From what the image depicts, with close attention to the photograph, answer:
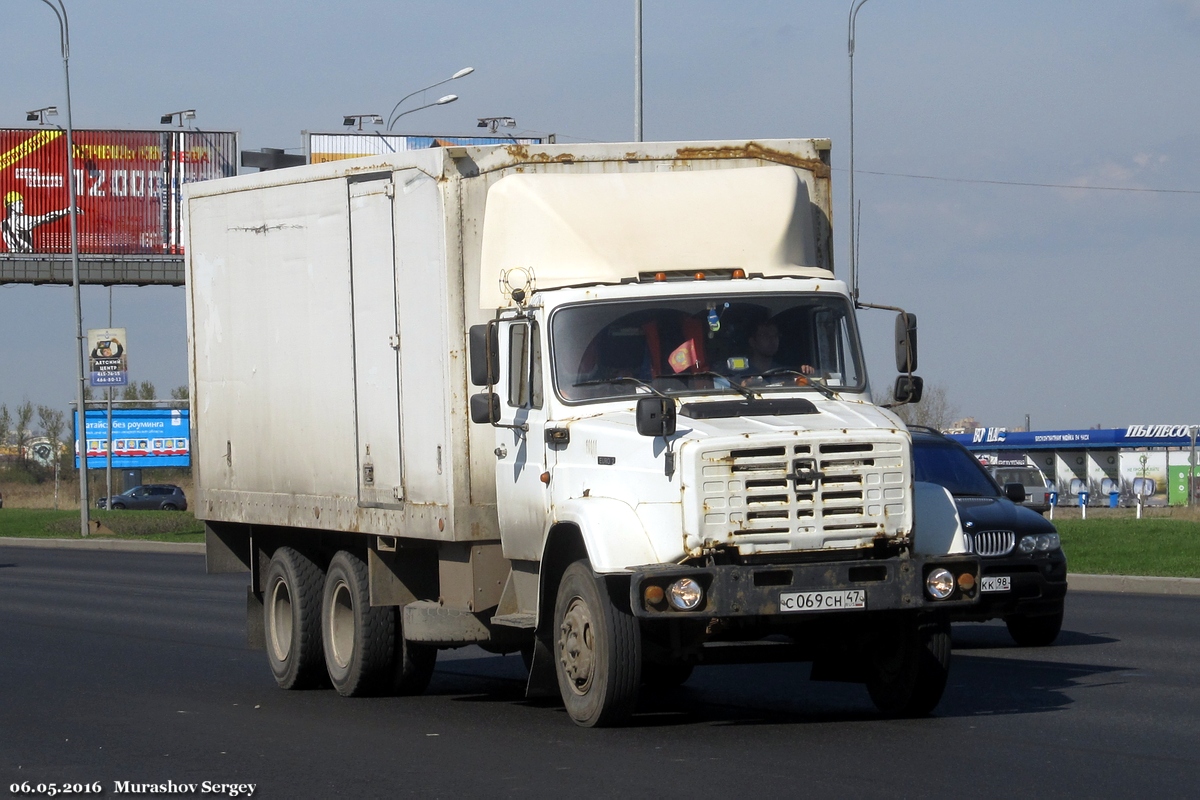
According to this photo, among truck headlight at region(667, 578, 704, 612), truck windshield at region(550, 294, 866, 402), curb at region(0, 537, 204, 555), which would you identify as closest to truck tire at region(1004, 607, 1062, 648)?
truck windshield at region(550, 294, 866, 402)

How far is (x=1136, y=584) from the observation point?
69.1 ft

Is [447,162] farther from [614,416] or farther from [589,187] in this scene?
[614,416]

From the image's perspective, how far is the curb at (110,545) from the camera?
1517 inches

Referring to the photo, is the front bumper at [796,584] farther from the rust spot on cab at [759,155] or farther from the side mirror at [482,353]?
the rust spot on cab at [759,155]

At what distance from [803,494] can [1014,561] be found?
5561mm

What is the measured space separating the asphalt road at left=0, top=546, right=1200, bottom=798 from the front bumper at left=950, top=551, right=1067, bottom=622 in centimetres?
40

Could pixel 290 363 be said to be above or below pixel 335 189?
below

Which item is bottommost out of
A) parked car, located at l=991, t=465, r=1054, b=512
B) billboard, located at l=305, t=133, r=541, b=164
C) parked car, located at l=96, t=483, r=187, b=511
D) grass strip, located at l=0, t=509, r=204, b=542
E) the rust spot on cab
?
parked car, located at l=96, t=483, r=187, b=511

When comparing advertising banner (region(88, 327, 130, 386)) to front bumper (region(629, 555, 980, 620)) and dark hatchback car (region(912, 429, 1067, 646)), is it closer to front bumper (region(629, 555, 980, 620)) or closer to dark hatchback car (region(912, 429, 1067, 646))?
dark hatchback car (region(912, 429, 1067, 646))

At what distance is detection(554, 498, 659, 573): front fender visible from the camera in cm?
912

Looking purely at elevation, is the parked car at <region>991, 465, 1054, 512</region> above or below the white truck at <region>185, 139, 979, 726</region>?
below

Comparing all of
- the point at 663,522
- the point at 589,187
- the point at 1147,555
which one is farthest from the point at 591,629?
the point at 1147,555

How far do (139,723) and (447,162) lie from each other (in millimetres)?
3949

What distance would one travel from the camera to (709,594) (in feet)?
29.2
